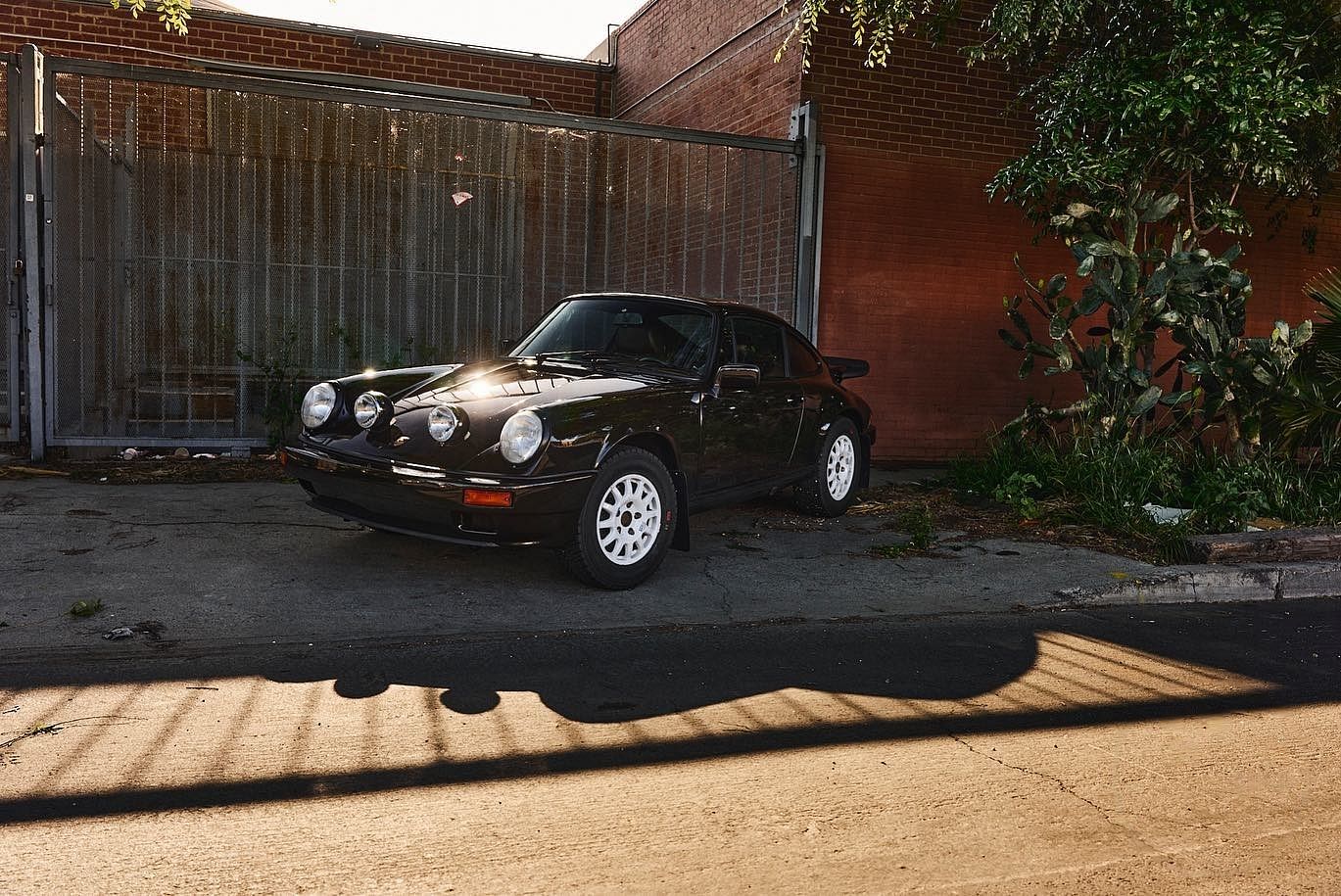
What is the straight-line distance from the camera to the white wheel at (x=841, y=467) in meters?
7.69

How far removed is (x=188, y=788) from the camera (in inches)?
120

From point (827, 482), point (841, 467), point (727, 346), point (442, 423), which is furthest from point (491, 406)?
point (841, 467)

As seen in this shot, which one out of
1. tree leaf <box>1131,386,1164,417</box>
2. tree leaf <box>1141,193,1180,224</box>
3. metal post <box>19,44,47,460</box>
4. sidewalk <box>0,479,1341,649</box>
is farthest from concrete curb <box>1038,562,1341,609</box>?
metal post <box>19,44,47,460</box>

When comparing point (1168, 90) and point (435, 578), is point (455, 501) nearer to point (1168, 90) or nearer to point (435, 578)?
point (435, 578)

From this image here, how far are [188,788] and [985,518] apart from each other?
6.19m

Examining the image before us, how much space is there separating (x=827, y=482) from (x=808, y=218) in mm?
3768

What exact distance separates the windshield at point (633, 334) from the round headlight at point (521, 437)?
4.24ft

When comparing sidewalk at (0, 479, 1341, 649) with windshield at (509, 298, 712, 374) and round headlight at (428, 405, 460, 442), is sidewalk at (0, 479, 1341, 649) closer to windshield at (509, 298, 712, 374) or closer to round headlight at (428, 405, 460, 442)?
round headlight at (428, 405, 460, 442)

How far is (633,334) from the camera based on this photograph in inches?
252

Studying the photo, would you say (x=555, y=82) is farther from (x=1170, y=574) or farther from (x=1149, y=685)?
(x=1149, y=685)

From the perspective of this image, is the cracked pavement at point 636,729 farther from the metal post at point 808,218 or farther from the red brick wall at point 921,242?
the red brick wall at point 921,242

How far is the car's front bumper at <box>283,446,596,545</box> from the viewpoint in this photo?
16.5 feet

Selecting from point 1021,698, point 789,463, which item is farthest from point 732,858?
point 789,463

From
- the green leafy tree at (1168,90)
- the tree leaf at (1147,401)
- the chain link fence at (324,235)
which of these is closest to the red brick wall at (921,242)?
the green leafy tree at (1168,90)
